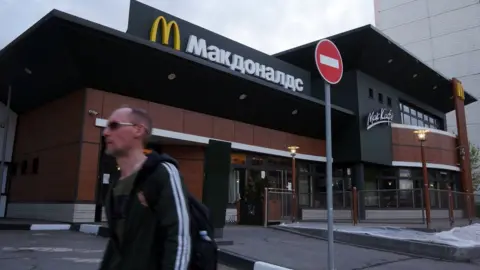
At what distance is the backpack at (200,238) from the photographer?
1993 millimetres

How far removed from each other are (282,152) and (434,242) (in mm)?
11034

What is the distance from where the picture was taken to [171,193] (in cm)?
197

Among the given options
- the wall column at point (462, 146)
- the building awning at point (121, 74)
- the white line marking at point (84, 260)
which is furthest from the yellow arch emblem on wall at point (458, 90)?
the white line marking at point (84, 260)

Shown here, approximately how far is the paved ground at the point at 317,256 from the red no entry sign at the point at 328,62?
9.97ft

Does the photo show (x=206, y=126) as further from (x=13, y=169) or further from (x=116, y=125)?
(x=116, y=125)

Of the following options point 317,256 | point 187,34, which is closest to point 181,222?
point 317,256

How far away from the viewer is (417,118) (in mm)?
26859

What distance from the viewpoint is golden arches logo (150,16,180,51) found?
45.0 ft

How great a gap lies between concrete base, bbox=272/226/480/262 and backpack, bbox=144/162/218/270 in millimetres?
7576

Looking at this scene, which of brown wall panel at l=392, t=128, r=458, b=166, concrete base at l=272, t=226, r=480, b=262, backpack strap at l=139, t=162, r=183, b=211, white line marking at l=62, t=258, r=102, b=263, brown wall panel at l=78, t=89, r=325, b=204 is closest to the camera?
backpack strap at l=139, t=162, r=183, b=211

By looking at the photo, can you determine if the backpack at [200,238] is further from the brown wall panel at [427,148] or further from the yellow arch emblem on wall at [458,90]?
the yellow arch emblem on wall at [458,90]

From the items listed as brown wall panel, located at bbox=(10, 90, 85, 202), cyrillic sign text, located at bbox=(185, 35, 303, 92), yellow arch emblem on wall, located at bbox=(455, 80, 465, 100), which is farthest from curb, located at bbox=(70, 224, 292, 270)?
yellow arch emblem on wall, located at bbox=(455, 80, 465, 100)

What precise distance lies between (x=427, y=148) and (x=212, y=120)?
14.0 m

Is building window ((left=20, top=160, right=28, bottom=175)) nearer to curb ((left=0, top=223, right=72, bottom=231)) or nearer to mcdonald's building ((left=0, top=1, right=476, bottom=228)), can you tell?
mcdonald's building ((left=0, top=1, right=476, bottom=228))
